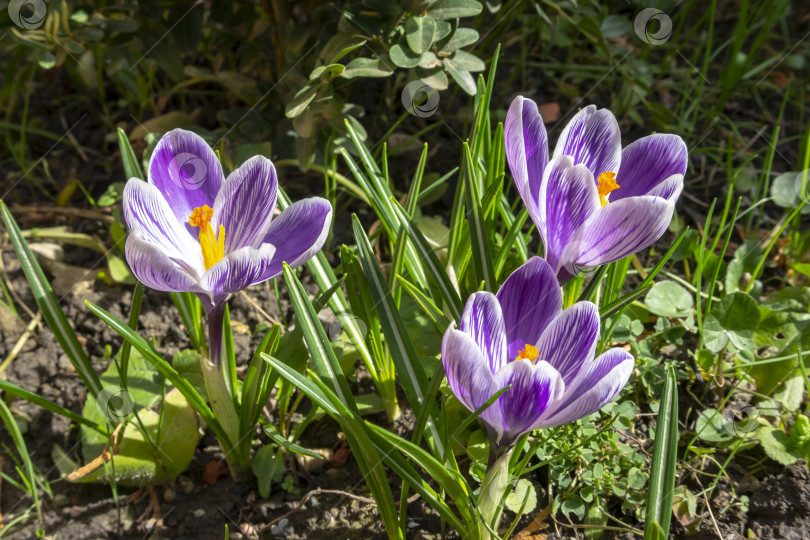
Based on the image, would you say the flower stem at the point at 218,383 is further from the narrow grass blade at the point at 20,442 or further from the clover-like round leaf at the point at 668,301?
the clover-like round leaf at the point at 668,301

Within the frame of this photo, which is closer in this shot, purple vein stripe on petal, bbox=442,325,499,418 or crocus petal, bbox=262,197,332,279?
purple vein stripe on petal, bbox=442,325,499,418

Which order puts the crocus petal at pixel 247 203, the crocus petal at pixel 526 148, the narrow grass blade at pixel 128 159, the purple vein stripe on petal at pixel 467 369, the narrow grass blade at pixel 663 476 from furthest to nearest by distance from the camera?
the narrow grass blade at pixel 128 159 < the crocus petal at pixel 247 203 < the crocus petal at pixel 526 148 < the narrow grass blade at pixel 663 476 < the purple vein stripe on petal at pixel 467 369

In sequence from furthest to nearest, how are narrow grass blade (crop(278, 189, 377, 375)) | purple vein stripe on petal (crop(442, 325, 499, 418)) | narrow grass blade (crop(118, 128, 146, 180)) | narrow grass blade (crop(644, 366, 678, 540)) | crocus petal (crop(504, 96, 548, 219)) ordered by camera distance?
1. narrow grass blade (crop(118, 128, 146, 180))
2. narrow grass blade (crop(278, 189, 377, 375))
3. crocus petal (crop(504, 96, 548, 219))
4. narrow grass blade (crop(644, 366, 678, 540))
5. purple vein stripe on petal (crop(442, 325, 499, 418))

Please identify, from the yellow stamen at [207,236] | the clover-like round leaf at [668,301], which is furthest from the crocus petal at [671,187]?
the yellow stamen at [207,236]

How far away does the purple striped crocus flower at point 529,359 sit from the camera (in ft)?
2.89

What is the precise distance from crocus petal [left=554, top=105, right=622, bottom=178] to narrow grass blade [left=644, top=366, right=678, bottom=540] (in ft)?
1.26

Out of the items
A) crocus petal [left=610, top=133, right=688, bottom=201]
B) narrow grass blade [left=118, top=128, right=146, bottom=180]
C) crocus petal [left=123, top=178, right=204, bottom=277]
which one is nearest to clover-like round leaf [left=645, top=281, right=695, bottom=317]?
crocus petal [left=610, top=133, right=688, bottom=201]

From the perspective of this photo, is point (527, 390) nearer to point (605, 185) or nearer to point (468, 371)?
point (468, 371)

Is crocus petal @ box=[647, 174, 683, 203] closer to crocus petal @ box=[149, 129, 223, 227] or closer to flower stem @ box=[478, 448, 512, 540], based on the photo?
flower stem @ box=[478, 448, 512, 540]

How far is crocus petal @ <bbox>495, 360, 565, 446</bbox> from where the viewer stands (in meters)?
0.88

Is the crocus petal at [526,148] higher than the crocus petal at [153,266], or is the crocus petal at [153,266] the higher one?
the crocus petal at [526,148]

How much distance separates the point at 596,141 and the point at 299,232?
0.52m

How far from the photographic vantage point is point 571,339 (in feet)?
3.20

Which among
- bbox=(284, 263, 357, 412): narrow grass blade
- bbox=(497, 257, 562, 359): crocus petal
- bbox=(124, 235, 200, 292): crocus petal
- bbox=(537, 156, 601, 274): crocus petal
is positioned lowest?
bbox=(284, 263, 357, 412): narrow grass blade
